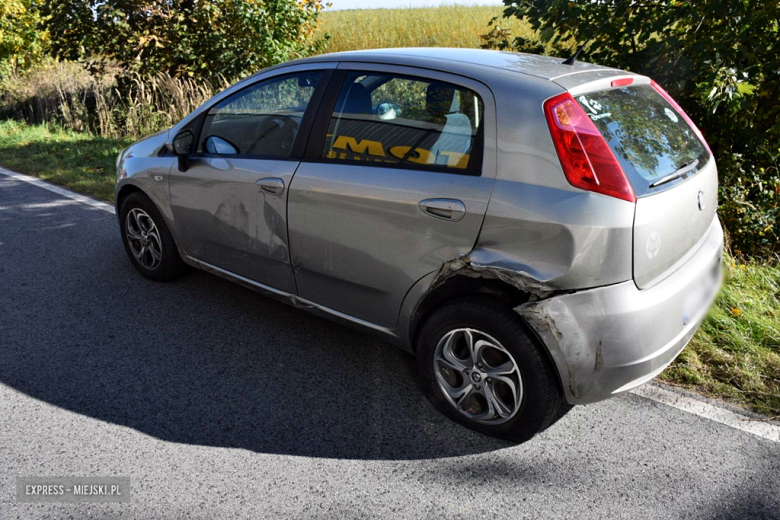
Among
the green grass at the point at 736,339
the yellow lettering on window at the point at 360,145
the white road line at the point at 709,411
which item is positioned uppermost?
the yellow lettering on window at the point at 360,145

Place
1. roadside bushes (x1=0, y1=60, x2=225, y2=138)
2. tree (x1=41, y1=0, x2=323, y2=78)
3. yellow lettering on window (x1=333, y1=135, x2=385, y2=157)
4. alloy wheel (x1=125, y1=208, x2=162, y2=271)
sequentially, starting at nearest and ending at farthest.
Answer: yellow lettering on window (x1=333, y1=135, x2=385, y2=157) < alloy wheel (x1=125, y1=208, x2=162, y2=271) < roadside bushes (x1=0, y1=60, x2=225, y2=138) < tree (x1=41, y1=0, x2=323, y2=78)

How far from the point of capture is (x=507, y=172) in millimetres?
2727

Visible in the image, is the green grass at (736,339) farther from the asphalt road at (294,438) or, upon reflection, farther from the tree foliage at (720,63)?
the tree foliage at (720,63)

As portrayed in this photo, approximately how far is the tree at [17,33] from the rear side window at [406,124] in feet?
45.0

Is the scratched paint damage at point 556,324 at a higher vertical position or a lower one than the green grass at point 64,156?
higher

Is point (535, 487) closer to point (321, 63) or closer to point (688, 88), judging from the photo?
point (321, 63)

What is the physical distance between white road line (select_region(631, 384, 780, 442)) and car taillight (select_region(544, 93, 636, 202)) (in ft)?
4.23

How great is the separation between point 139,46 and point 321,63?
9.15 metres

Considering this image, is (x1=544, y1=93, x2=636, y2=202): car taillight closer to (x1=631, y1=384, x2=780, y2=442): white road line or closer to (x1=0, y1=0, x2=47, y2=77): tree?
(x1=631, y1=384, x2=780, y2=442): white road line

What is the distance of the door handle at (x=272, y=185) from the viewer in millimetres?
3516

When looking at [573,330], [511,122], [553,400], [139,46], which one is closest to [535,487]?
[553,400]

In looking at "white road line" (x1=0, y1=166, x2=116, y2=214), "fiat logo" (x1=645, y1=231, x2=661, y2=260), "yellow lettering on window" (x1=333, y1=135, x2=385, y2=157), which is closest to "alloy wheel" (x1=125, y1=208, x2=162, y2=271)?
"yellow lettering on window" (x1=333, y1=135, x2=385, y2=157)

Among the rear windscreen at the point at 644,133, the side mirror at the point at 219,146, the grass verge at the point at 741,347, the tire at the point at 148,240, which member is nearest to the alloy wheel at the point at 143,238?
the tire at the point at 148,240

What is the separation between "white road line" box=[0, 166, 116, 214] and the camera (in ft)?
22.5
